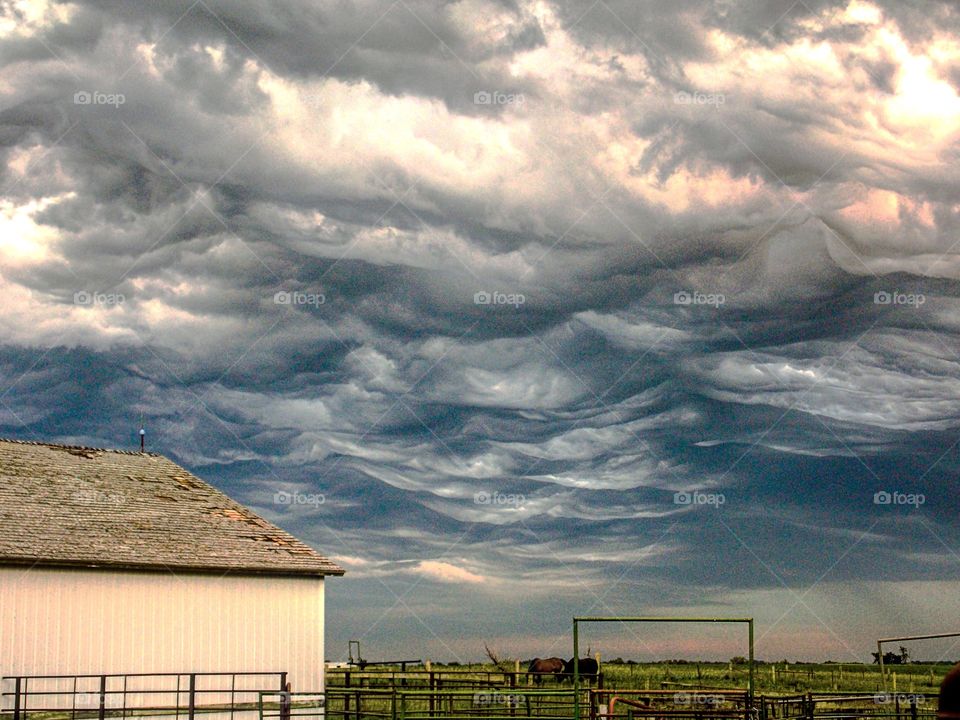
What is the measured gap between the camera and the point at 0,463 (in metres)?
36.6

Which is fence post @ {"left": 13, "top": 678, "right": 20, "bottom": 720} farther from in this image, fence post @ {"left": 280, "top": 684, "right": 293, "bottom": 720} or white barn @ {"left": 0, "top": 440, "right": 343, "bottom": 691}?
fence post @ {"left": 280, "top": 684, "right": 293, "bottom": 720}

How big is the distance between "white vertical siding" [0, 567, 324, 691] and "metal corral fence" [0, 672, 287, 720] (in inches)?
13.7

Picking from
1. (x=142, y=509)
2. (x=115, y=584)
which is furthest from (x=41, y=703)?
(x=142, y=509)

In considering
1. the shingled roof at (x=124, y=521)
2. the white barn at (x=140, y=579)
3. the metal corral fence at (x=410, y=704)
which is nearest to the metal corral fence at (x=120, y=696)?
the white barn at (x=140, y=579)

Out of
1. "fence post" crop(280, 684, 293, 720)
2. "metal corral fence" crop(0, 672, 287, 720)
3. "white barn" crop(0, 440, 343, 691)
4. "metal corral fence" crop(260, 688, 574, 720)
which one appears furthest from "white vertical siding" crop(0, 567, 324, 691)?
"fence post" crop(280, 684, 293, 720)

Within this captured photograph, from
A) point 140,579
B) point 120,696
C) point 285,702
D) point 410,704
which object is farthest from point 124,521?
point 410,704

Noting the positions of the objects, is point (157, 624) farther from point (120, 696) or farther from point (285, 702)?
point (285, 702)

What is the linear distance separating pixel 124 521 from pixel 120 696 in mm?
5747

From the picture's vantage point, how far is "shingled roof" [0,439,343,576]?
3244cm

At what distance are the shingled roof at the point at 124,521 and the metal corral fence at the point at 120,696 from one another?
2.96 metres

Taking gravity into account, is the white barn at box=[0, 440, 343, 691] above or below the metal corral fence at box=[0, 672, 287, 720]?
above

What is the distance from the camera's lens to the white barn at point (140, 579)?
102ft

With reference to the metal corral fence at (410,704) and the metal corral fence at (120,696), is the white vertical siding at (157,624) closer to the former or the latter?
the metal corral fence at (120,696)

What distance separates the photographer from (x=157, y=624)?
108ft
